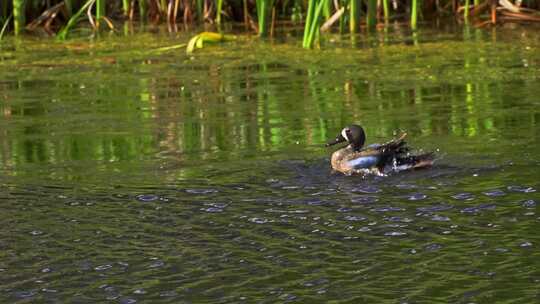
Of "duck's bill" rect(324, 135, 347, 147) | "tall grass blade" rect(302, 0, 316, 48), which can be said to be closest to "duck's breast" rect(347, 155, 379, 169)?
"duck's bill" rect(324, 135, 347, 147)

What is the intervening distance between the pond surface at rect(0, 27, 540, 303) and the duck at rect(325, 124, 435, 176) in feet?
0.26

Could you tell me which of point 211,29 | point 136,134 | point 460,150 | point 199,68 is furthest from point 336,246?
point 211,29

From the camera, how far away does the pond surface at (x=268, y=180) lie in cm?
575

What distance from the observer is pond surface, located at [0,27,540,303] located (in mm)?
5750

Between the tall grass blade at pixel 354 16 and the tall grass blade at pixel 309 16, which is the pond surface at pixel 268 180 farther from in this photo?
the tall grass blade at pixel 354 16

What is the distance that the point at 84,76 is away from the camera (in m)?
12.8

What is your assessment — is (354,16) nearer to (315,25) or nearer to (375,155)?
(315,25)

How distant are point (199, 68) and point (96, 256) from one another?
22.7ft

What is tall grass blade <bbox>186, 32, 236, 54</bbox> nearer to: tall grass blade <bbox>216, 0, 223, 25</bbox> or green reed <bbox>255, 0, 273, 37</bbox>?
green reed <bbox>255, 0, 273, 37</bbox>

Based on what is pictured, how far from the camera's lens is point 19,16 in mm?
15617

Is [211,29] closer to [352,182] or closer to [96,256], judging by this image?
[352,182]

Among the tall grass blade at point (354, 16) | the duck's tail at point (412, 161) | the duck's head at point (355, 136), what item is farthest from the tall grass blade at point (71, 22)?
the duck's tail at point (412, 161)

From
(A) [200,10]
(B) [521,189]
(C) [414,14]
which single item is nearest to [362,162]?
(B) [521,189]

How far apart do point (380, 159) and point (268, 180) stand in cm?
72
